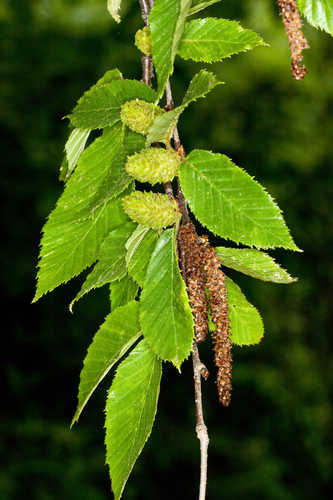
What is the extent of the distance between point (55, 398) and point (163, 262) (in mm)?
3174

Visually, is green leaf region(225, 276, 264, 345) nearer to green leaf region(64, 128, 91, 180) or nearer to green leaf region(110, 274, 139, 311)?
green leaf region(110, 274, 139, 311)

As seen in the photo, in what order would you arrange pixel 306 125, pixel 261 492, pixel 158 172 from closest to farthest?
pixel 158 172 < pixel 261 492 < pixel 306 125

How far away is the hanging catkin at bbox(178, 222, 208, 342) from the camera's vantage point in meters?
0.80

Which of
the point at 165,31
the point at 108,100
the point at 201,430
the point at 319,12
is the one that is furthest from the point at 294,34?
the point at 201,430

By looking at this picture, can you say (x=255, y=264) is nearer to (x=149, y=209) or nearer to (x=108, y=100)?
(x=149, y=209)

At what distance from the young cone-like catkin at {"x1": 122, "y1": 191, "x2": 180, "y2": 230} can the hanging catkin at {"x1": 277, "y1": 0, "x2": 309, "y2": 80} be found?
24 centimetres

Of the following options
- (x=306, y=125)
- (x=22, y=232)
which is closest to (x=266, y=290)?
(x=306, y=125)

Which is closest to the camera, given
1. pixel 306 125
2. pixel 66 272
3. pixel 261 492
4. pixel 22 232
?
pixel 66 272

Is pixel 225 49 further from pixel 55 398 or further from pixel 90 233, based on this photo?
pixel 55 398

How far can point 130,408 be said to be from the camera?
829 mm

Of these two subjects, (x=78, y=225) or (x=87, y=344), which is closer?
(x=78, y=225)

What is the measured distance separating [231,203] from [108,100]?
0.26 meters

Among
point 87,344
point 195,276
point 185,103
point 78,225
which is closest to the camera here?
point 185,103

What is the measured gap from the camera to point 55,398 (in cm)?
376
